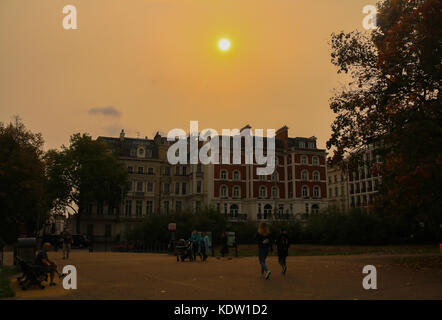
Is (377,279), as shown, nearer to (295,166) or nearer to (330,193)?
(295,166)

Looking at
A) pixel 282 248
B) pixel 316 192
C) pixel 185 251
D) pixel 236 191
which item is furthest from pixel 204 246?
pixel 316 192

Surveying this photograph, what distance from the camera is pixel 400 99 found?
1834 cm

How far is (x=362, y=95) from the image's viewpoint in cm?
1995

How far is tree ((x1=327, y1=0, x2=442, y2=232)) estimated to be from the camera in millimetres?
15297

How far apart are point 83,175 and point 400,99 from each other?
51.3 m

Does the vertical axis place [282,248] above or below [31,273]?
above

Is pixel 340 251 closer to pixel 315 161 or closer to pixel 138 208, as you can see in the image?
pixel 315 161

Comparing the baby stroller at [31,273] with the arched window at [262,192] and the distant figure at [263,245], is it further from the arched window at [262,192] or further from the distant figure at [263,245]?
the arched window at [262,192]

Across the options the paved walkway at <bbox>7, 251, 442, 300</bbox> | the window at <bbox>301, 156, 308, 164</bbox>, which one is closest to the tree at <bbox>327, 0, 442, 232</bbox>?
the paved walkway at <bbox>7, 251, 442, 300</bbox>

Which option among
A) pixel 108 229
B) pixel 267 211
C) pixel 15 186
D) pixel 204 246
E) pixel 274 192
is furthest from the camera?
pixel 274 192

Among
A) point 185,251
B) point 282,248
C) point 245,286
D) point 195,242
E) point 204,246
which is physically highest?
point 282,248

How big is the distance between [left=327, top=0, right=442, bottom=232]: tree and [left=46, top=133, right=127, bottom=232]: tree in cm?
4760

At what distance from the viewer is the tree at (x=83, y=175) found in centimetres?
6069
